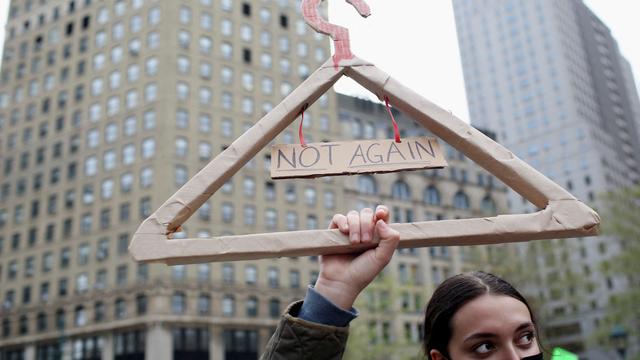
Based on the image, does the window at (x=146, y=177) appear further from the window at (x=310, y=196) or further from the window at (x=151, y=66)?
the window at (x=310, y=196)

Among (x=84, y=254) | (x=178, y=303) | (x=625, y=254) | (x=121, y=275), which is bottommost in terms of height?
(x=625, y=254)

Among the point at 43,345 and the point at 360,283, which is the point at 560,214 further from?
the point at 43,345

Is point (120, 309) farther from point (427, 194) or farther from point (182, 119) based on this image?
point (427, 194)

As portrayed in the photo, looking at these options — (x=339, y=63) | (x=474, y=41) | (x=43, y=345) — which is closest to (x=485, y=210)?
(x=43, y=345)

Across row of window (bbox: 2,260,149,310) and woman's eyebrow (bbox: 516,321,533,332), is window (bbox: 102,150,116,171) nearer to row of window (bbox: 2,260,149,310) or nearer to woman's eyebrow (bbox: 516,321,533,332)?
row of window (bbox: 2,260,149,310)

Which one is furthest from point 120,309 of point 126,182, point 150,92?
point 150,92

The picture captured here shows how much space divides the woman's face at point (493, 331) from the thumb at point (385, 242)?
0.41 metres

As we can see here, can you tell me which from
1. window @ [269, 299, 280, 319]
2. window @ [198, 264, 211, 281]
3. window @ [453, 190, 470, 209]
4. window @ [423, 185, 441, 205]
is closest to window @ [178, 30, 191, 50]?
window @ [198, 264, 211, 281]

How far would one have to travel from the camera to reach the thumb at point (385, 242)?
215cm

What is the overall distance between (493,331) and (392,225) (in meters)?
0.49

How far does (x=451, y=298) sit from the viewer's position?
242 cm

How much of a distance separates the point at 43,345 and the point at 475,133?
52.9 meters

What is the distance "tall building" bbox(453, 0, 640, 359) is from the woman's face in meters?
76.3

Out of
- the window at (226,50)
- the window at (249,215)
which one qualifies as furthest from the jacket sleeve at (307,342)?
the window at (226,50)
